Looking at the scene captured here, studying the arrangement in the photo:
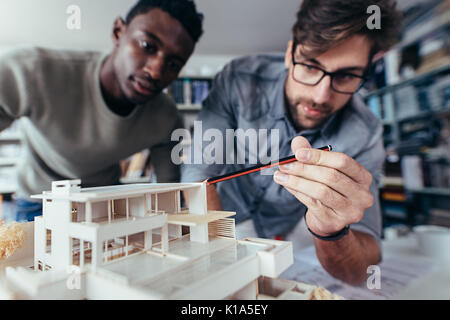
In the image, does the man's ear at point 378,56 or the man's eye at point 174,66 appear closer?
the man's eye at point 174,66

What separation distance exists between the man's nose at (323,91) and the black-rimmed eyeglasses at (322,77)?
12 mm

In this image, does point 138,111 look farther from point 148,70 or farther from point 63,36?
point 63,36

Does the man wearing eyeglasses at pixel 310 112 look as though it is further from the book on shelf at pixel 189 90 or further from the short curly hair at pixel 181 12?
the short curly hair at pixel 181 12

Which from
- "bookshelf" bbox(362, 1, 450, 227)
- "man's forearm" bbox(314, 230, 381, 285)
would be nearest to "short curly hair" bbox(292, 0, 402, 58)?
"bookshelf" bbox(362, 1, 450, 227)

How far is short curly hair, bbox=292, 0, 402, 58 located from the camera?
84 cm

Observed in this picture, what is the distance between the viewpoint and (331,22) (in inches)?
33.7

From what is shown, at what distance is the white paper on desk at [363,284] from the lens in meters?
0.86

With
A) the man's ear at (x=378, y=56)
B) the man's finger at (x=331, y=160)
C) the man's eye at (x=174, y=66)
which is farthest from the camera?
the man's ear at (x=378, y=56)

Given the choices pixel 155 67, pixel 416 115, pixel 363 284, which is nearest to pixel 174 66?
pixel 155 67

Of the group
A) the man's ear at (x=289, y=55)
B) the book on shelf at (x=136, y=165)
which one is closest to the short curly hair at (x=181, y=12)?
the man's ear at (x=289, y=55)

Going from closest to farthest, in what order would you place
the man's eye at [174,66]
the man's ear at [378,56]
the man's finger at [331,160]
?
the man's finger at [331,160] < the man's eye at [174,66] < the man's ear at [378,56]

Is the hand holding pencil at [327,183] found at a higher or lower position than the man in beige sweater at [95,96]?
lower

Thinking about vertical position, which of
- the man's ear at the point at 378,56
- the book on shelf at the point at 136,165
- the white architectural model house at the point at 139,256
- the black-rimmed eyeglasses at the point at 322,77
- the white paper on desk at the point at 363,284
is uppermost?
the man's ear at the point at 378,56

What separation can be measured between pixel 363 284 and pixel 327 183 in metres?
0.54
